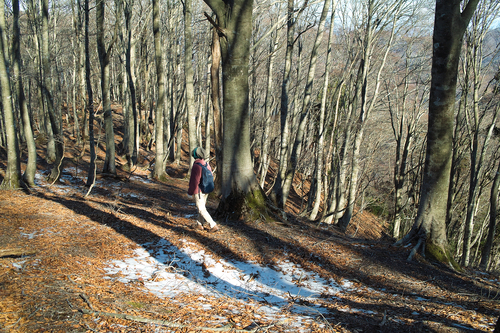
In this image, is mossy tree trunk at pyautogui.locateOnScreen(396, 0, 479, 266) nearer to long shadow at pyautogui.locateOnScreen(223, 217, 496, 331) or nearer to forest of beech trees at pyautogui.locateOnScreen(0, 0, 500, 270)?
forest of beech trees at pyautogui.locateOnScreen(0, 0, 500, 270)

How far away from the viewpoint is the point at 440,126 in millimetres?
5762

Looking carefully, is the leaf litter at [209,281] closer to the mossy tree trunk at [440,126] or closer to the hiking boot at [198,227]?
the hiking boot at [198,227]

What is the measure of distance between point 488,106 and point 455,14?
9.72 m

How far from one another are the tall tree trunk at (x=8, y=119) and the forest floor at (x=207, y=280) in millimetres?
1636

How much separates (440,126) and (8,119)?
10725mm

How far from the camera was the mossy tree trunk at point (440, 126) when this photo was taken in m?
5.58

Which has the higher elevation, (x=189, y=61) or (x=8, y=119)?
(x=189, y=61)

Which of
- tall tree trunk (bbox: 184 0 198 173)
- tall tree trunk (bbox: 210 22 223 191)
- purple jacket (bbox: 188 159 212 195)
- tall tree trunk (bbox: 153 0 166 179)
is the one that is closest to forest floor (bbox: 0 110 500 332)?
purple jacket (bbox: 188 159 212 195)

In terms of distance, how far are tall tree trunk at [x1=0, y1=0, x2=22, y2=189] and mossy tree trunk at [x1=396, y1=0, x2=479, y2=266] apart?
1050 cm

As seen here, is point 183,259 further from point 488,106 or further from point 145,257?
point 488,106

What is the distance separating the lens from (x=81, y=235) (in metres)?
5.90

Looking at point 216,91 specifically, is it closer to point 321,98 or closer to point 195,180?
point 195,180

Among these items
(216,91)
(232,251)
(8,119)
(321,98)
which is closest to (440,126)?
(232,251)

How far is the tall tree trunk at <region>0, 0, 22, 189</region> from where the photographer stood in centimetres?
880
